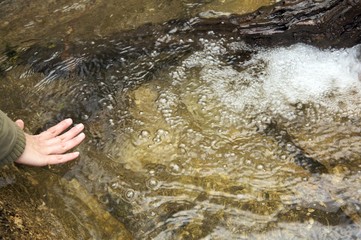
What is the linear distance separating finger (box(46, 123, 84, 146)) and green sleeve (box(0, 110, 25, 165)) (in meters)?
0.28

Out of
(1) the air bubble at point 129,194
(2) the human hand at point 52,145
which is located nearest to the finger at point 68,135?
(2) the human hand at point 52,145

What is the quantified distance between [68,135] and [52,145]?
153 mm

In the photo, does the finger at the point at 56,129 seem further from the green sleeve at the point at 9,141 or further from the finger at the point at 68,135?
the green sleeve at the point at 9,141

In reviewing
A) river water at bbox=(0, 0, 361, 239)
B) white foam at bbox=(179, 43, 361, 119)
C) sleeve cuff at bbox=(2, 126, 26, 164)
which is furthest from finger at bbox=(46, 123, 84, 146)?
white foam at bbox=(179, 43, 361, 119)

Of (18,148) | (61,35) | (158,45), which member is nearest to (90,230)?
(18,148)

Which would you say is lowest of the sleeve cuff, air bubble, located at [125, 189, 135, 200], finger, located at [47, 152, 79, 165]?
air bubble, located at [125, 189, 135, 200]

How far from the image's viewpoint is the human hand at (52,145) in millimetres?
2223

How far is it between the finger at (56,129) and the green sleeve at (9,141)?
1.04 feet

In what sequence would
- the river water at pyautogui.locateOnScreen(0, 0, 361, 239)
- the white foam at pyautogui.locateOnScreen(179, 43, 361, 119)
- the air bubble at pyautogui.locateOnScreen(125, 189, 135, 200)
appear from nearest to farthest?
the river water at pyautogui.locateOnScreen(0, 0, 361, 239) < the air bubble at pyautogui.locateOnScreen(125, 189, 135, 200) < the white foam at pyautogui.locateOnScreen(179, 43, 361, 119)

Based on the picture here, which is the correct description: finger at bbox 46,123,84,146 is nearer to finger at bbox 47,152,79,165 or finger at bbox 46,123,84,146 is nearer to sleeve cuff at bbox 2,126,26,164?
finger at bbox 47,152,79,165

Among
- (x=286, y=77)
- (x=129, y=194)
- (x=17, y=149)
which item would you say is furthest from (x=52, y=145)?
(x=286, y=77)

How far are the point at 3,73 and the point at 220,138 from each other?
78.0 inches

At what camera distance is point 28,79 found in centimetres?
313

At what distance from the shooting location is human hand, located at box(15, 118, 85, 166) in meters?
2.22
